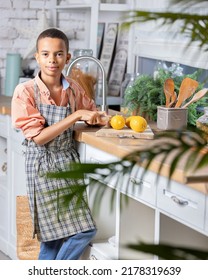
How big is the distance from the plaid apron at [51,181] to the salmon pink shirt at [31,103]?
1.3 inches

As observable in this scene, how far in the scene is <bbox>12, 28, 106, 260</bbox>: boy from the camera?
10.7 ft

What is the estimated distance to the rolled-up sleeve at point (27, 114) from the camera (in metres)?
3.22

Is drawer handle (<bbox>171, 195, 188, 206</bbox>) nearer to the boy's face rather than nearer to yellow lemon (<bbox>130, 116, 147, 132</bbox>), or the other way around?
yellow lemon (<bbox>130, 116, 147, 132</bbox>)

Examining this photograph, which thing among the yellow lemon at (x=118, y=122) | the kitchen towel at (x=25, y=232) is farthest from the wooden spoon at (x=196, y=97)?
the kitchen towel at (x=25, y=232)

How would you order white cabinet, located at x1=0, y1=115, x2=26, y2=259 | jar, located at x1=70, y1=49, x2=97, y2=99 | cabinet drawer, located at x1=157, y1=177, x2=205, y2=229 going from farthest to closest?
white cabinet, located at x1=0, y1=115, x2=26, y2=259
jar, located at x1=70, y1=49, x2=97, y2=99
cabinet drawer, located at x1=157, y1=177, x2=205, y2=229

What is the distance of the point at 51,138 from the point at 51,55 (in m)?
0.41

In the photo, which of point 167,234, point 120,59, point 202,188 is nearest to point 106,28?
point 120,59

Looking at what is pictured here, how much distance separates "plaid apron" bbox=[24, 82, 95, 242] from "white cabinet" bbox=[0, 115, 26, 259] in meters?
0.72

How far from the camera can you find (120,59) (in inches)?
195

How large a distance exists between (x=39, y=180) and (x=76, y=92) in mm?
469

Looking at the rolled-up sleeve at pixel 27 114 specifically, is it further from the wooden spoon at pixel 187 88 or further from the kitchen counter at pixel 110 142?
the wooden spoon at pixel 187 88

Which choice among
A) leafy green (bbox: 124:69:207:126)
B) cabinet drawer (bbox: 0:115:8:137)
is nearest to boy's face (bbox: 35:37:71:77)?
leafy green (bbox: 124:69:207:126)

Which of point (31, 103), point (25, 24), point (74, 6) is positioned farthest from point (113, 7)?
point (31, 103)

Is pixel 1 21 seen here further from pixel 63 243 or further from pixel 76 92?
pixel 63 243
